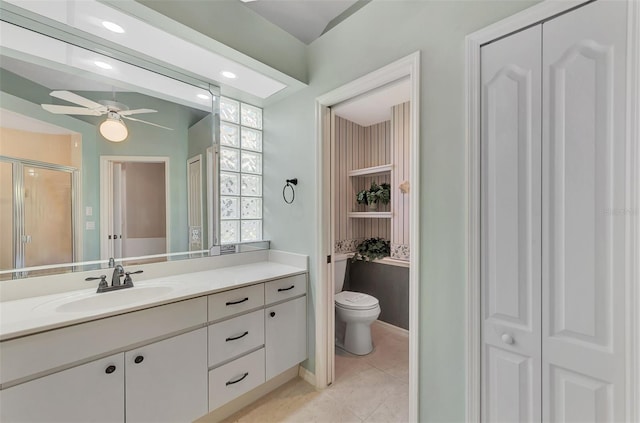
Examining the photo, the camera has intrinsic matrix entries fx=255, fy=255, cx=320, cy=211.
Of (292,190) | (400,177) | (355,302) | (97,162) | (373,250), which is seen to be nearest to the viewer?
(97,162)

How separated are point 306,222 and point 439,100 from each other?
3.92ft

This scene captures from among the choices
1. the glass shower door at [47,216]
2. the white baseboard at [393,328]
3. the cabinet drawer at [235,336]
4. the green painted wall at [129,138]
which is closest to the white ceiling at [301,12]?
the green painted wall at [129,138]

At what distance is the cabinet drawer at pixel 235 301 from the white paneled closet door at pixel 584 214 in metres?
1.46

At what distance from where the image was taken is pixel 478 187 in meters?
1.15

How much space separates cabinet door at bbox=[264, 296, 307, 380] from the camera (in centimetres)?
175

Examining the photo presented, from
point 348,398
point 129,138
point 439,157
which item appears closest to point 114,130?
point 129,138

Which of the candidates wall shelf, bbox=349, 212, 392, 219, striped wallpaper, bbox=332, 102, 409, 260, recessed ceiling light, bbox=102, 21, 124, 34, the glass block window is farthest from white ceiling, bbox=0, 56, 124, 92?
wall shelf, bbox=349, 212, 392, 219

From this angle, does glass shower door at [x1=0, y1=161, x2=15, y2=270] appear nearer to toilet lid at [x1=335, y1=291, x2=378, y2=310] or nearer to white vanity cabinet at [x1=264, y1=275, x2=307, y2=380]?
white vanity cabinet at [x1=264, y1=275, x2=307, y2=380]

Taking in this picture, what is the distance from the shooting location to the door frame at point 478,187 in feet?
2.77

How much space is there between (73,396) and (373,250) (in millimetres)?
2522

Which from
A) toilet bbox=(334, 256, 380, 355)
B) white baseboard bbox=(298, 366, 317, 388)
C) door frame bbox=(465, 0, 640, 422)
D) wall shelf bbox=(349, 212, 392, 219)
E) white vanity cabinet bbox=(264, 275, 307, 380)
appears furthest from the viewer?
wall shelf bbox=(349, 212, 392, 219)

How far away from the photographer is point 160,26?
4.46 ft

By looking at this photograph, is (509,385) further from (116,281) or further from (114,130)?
(114,130)

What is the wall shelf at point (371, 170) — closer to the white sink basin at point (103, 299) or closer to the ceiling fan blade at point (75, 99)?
the white sink basin at point (103, 299)
